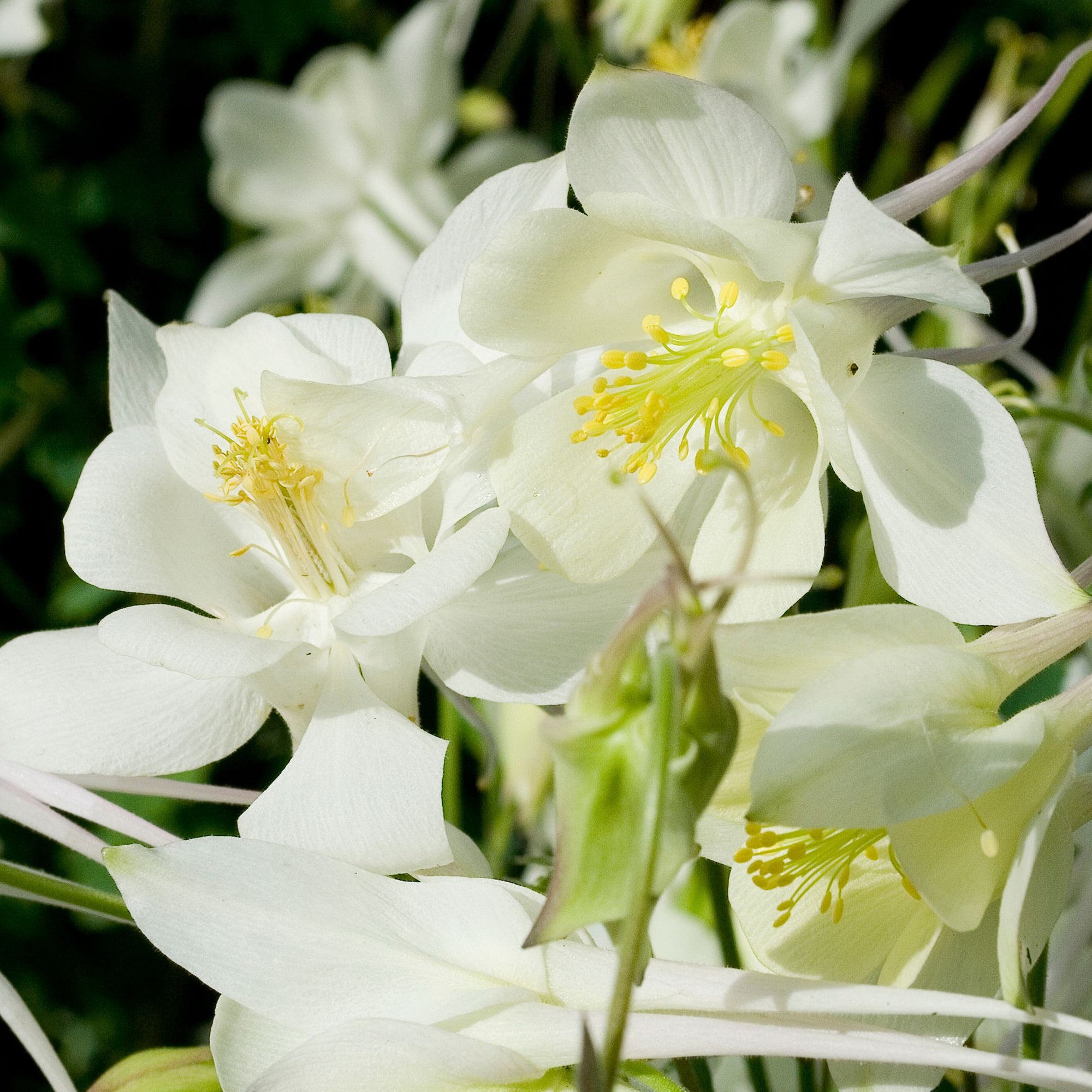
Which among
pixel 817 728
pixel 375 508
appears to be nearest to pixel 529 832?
pixel 375 508

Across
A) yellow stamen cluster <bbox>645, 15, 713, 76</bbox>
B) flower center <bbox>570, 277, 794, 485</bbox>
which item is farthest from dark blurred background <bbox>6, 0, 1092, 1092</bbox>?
flower center <bbox>570, 277, 794, 485</bbox>

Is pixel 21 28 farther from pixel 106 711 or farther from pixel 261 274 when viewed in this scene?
pixel 106 711

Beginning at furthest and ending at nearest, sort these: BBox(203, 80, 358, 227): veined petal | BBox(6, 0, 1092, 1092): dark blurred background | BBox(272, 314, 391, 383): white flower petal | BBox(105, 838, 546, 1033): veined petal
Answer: BBox(203, 80, 358, 227): veined petal
BBox(6, 0, 1092, 1092): dark blurred background
BBox(272, 314, 391, 383): white flower petal
BBox(105, 838, 546, 1033): veined petal

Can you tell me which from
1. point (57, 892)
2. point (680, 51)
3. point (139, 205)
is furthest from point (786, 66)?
point (57, 892)

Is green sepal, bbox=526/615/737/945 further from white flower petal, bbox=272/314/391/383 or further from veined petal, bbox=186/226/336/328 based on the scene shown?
veined petal, bbox=186/226/336/328

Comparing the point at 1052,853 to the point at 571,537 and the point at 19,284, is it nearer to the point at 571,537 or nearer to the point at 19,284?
the point at 571,537

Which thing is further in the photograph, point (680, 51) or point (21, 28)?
point (680, 51)
